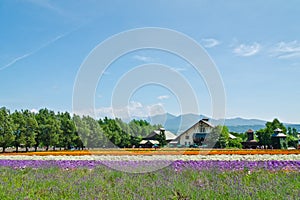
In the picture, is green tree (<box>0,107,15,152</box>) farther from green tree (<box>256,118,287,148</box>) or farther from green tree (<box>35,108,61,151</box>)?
green tree (<box>256,118,287,148</box>)

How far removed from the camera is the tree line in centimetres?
3447

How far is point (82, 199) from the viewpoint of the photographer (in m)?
5.32

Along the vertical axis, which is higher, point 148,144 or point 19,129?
point 19,129

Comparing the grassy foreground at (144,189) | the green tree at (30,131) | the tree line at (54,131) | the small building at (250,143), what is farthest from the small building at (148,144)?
the grassy foreground at (144,189)

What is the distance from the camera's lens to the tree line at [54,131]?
34.5m

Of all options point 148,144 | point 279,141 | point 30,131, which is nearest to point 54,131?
point 30,131

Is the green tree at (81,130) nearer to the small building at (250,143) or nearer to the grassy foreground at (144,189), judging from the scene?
the small building at (250,143)

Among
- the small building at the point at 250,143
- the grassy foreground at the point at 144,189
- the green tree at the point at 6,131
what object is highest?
the green tree at the point at 6,131

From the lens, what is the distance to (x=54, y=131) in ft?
128

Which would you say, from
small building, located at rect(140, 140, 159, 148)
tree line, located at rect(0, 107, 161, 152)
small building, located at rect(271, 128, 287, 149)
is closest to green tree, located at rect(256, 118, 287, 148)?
small building, located at rect(271, 128, 287, 149)

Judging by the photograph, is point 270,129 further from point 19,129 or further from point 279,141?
point 19,129

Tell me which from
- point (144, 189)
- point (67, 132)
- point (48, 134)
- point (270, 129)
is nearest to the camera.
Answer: point (144, 189)

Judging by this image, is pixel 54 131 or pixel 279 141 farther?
pixel 54 131

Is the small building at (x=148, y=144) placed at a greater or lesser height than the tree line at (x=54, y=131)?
lesser
